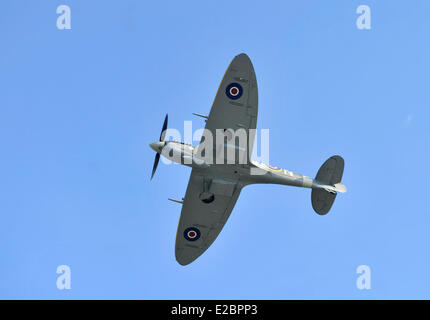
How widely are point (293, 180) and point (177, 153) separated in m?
4.73

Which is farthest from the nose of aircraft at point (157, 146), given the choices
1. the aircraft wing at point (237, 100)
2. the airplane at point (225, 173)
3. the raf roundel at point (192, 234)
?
the raf roundel at point (192, 234)

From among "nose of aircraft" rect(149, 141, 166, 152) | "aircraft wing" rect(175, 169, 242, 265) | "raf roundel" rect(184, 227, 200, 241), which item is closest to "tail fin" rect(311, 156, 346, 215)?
"aircraft wing" rect(175, 169, 242, 265)

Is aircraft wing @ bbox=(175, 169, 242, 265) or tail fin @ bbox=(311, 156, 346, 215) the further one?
tail fin @ bbox=(311, 156, 346, 215)

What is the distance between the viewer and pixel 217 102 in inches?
856

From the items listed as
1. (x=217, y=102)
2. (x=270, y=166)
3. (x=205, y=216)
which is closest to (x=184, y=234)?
(x=205, y=216)

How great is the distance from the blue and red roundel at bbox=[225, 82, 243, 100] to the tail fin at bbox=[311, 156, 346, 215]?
4978 mm

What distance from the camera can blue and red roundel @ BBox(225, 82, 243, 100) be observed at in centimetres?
2161

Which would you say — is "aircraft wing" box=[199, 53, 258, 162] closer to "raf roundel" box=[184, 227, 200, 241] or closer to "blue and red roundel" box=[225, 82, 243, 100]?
"blue and red roundel" box=[225, 82, 243, 100]

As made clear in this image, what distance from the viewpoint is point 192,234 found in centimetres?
2472

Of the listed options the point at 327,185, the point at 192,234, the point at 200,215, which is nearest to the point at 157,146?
the point at 200,215

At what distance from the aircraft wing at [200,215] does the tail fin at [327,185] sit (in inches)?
125

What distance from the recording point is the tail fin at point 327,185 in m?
23.8
